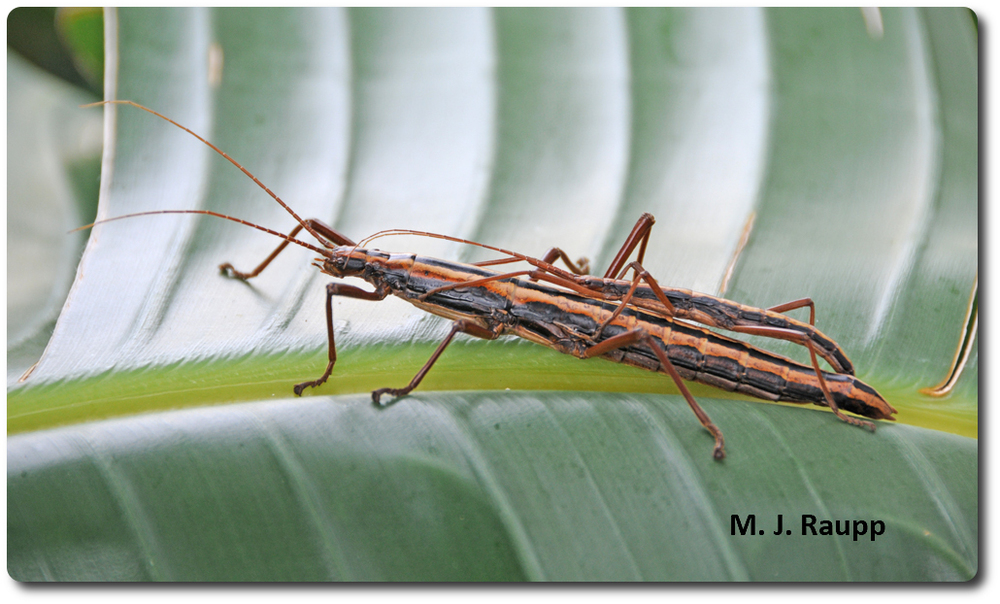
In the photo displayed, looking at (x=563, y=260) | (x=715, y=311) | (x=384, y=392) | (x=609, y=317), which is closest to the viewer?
(x=384, y=392)

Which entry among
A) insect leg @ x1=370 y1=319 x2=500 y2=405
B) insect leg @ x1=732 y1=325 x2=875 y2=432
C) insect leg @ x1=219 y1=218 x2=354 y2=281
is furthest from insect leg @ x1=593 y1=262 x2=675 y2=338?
insect leg @ x1=219 y1=218 x2=354 y2=281

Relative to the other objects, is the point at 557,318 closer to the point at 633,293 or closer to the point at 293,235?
the point at 633,293

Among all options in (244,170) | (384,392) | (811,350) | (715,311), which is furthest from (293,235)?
(811,350)

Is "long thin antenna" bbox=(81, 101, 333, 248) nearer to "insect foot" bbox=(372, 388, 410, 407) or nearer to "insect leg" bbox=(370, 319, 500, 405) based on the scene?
"insect leg" bbox=(370, 319, 500, 405)

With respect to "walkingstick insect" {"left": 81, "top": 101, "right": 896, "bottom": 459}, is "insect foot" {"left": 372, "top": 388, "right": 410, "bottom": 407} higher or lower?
lower

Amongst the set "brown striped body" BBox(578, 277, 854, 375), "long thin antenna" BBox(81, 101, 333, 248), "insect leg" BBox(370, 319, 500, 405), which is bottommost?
"insect leg" BBox(370, 319, 500, 405)

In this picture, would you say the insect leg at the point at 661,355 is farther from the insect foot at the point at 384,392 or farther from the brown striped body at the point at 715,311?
the insect foot at the point at 384,392

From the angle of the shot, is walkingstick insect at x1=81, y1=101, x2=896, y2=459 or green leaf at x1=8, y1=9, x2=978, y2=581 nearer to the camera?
green leaf at x1=8, y1=9, x2=978, y2=581
